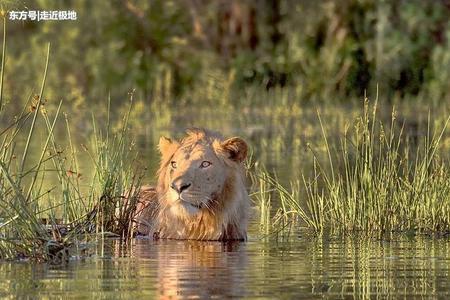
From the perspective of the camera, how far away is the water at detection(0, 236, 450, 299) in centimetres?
851

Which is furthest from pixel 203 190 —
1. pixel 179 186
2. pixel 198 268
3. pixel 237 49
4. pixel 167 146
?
pixel 237 49

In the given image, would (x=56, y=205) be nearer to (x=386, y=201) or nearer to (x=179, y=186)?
(x=179, y=186)

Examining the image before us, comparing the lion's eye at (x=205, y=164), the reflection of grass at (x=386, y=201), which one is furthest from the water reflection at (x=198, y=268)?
the reflection of grass at (x=386, y=201)

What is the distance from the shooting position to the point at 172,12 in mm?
33094

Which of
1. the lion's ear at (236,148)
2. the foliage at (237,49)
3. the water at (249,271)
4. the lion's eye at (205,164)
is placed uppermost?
the foliage at (237,49)

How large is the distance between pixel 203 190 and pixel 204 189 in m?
0.01

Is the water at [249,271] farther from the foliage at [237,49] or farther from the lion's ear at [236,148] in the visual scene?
the foliage at [237,49]

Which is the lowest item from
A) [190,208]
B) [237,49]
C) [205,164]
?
[190,208]

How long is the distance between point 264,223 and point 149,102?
55.3ft

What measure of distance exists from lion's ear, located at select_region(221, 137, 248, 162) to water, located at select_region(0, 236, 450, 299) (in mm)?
573

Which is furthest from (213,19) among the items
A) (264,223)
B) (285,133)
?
(264,223)

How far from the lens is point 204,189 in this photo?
1114 centimetres

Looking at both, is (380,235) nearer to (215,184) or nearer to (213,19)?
(215,184)

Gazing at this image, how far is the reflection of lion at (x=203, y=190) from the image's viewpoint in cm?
1112
